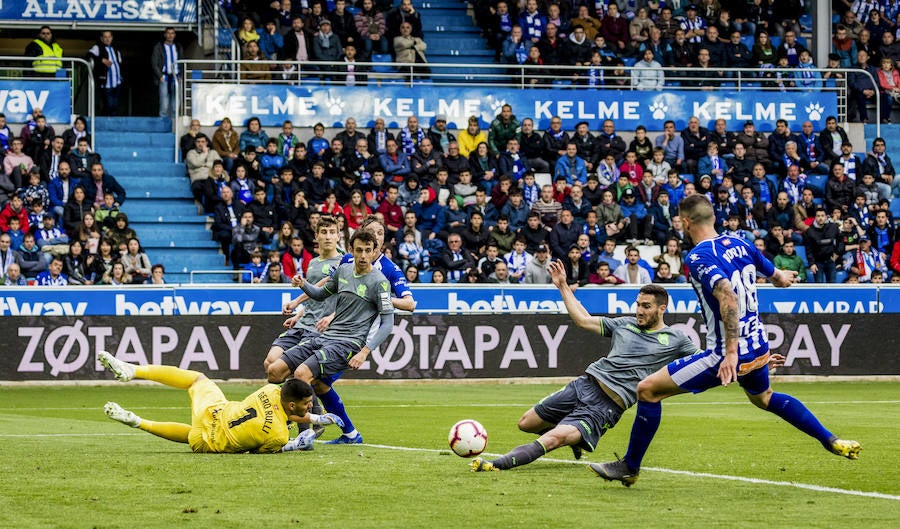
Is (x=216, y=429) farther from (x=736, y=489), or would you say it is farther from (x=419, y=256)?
(x=419, y=256)

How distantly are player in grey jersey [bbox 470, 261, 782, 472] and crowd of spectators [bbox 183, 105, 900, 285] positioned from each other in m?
13.6

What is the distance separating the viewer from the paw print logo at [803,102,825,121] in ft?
103

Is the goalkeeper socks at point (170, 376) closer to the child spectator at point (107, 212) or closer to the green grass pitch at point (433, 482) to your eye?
the green grass pitch at point (433, 482)

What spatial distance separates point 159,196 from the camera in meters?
27.7

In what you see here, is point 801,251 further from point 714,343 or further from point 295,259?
point 714,343

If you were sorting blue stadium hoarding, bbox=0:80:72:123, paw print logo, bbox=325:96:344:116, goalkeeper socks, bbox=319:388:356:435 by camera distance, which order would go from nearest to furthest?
goalkeeper socks, bbox=319:388:356:435
blue stadium hoarding, bbox=0:80:72:123
paw print logo, bbox=325:96:344:116

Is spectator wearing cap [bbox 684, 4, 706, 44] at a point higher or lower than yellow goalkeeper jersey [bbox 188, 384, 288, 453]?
higher

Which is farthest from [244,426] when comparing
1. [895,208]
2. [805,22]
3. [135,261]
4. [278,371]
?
[805,22]

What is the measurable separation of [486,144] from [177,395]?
992 cm

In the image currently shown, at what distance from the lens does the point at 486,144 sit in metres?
28.2

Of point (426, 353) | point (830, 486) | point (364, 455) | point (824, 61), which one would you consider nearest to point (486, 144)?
point (426, 353)

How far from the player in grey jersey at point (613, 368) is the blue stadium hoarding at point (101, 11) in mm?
22051

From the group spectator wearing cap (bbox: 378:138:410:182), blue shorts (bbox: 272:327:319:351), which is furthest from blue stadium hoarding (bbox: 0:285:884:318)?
blue shorts (bbox: 272:327:319:351)

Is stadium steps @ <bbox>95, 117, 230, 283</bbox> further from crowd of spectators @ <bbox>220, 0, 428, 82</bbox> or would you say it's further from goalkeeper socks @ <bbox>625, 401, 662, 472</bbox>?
goalkeeper socks @ <bbox>625, 401, 662, 472</bbox>
